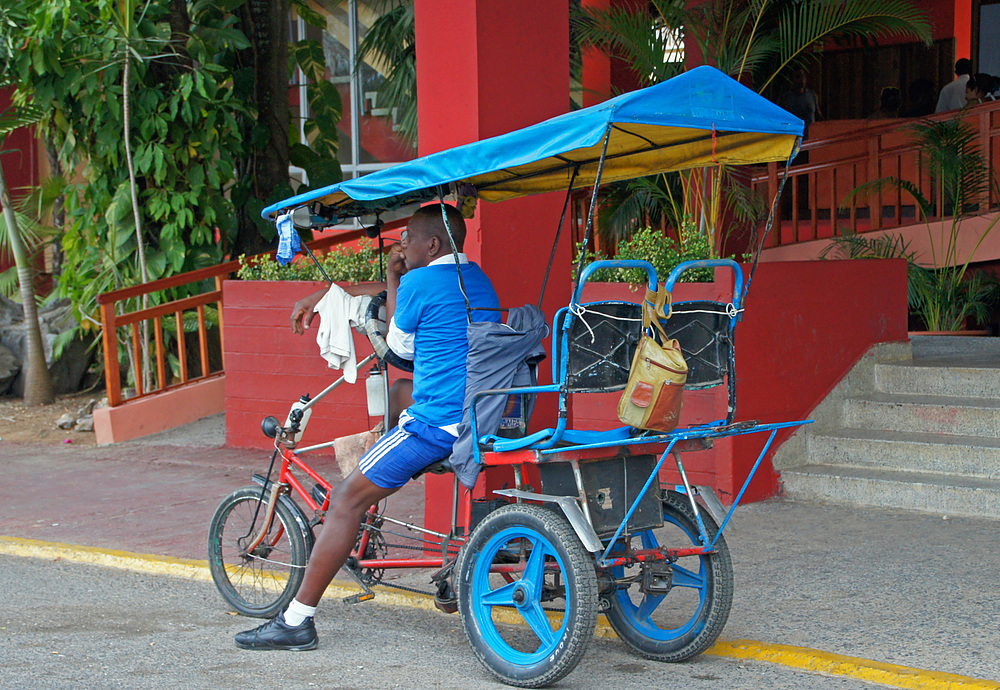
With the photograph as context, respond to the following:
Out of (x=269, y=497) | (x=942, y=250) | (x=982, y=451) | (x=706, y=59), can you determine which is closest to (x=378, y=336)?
(x=269, y=497)

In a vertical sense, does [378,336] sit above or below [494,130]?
below

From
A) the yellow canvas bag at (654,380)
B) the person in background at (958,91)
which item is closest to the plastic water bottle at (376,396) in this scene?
the yellow canvas bag at (654,380)

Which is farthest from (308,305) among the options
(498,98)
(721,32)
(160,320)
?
(160,320)

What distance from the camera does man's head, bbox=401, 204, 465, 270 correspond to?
5.01 meters

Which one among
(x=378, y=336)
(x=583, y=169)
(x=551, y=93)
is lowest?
(x=378, y=336)

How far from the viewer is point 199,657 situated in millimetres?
5039

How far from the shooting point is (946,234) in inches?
453

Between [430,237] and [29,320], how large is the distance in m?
9.13

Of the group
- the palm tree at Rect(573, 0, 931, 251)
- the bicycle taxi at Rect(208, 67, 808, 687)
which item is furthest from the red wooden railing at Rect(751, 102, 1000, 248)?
the bicycle taxi at Rect(208, 67, 808, 687)

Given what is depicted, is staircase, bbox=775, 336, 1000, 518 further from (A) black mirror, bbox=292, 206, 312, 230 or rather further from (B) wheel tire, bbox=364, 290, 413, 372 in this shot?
(A) black mirror, bbox=292, 206, 312, 230

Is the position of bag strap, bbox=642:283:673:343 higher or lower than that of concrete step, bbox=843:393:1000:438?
higher

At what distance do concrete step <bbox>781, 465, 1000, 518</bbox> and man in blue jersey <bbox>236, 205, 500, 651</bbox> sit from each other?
3387 mm

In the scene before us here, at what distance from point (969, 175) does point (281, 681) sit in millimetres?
9159

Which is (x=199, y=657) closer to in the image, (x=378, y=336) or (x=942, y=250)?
(x=378, y=336)
